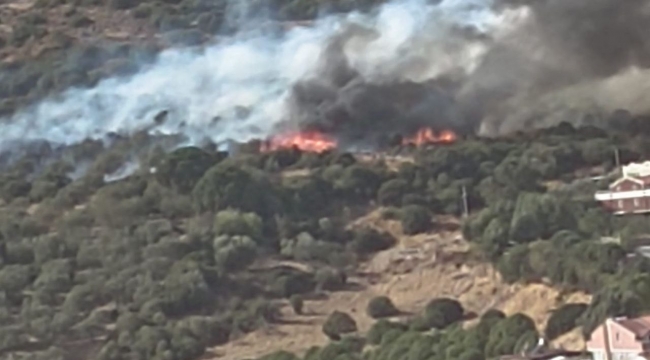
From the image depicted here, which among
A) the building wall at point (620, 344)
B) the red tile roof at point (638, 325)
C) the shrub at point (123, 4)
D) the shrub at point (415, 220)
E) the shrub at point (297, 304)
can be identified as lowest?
the building wall at point (620, 344)

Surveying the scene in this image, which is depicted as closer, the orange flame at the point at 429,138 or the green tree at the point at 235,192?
the green tree at the point at 235,192

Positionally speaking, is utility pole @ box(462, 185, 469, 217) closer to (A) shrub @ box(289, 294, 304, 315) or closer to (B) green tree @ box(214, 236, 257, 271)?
(B) green tree @ box(214, 236, 257, 271)

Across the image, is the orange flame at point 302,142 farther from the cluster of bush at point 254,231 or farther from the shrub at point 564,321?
the shrub at point 564,321

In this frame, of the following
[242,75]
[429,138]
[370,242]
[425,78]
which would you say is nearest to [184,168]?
[429,138]

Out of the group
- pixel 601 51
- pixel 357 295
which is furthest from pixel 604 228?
pixel 601 51

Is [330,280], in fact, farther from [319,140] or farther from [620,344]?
[319,140]

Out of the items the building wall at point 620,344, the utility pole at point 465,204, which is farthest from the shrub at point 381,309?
the building wall at point 620,344
